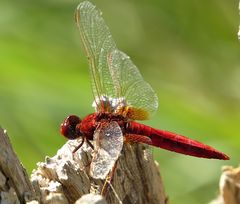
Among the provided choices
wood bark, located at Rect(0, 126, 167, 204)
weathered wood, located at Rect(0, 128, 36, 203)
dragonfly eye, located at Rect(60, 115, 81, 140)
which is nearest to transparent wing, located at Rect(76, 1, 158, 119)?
dragonfly eye, located at Rect(60, 115, 81, 140)

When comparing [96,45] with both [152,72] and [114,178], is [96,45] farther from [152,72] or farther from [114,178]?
[152,72]

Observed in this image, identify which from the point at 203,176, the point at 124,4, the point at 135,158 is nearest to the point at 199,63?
the point at 124,4

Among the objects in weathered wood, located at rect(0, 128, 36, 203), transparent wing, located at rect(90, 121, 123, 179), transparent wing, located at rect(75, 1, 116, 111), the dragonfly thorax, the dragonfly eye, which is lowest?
weathered wood, located at rect(0, 128, 36, 203)

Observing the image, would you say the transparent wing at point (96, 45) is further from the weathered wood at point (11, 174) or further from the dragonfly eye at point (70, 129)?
the weathered wood at point (11, 174)

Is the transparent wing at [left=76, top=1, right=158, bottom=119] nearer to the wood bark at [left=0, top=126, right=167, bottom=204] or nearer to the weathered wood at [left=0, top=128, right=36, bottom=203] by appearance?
the wood bark at [left=0, top=126, right=167, bottom=204]

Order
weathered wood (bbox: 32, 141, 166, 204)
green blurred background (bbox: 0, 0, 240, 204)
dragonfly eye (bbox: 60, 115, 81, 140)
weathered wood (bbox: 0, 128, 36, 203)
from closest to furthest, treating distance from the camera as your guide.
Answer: weathered wood (bbox: 0, 128, 36, 203) < weathered wood (bbox: 32, 141, 166, 204) < dragonfly eye (bbox: 60, 115, 81, 140) < green blurred background (bbox: 0, 0, 240, 204)

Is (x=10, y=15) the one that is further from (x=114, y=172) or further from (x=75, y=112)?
(x=114, y=172)

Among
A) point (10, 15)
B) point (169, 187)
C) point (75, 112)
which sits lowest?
point (169, 187)
